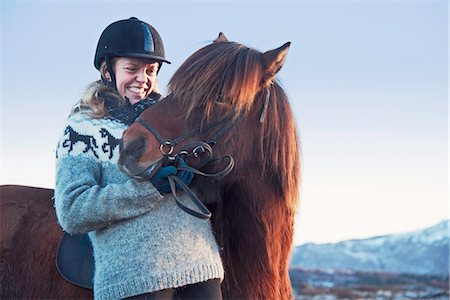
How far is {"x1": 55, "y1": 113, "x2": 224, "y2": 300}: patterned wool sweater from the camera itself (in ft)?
8.04

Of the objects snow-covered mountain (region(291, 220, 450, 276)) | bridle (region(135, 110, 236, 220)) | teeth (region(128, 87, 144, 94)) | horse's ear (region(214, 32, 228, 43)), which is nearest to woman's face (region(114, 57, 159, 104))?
teeth (region(128, 87, 144, 94))

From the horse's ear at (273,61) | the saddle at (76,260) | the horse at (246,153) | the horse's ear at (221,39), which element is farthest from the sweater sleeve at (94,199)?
the horse's ear at (221,39)

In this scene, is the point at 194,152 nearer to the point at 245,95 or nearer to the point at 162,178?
the point at 162,178

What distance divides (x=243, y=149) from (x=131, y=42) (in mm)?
908

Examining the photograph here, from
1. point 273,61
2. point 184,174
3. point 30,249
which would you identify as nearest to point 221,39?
point 273,61

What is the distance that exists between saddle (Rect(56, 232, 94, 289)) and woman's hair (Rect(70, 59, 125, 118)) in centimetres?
67

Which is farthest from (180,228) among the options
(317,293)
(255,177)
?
(317,293)

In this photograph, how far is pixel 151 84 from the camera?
3.14 m

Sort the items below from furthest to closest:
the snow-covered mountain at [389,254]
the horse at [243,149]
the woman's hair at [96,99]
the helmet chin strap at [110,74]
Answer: the snow-covered mountain at [389,254], the helmet chin strap at [110,74], the woman's hair at [96,99], the horse at [243,149]

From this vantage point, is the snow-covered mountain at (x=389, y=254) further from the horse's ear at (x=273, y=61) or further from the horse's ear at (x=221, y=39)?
the horse's ear at (x=273, y=61)

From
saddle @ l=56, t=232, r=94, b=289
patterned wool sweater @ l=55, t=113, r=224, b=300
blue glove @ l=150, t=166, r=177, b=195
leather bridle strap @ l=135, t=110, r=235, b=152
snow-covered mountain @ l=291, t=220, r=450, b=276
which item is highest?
leather bridle strap @ l=135, t=110, r=235, b=152

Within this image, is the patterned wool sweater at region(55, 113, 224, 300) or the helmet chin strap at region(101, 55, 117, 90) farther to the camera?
the helmet chin strap at region(101, 55, 117, 90)

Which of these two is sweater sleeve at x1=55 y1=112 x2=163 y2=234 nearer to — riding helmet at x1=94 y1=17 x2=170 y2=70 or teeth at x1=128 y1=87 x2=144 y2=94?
teeth at x1=128 y1=87 x2=144 y2=94

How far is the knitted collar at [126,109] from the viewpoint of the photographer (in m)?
2.87
